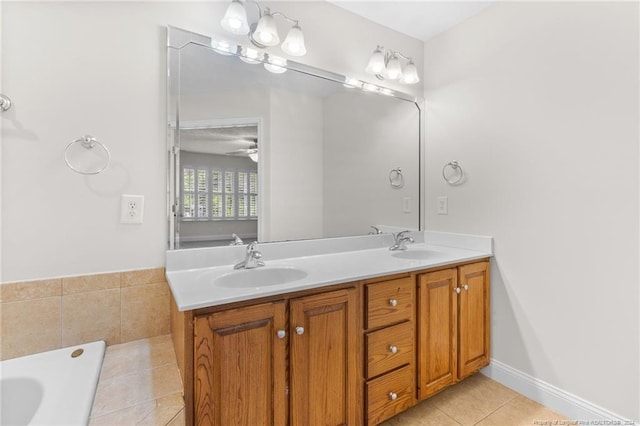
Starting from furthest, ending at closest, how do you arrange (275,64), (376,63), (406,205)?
(406,205) < (376,63) < (275,64)

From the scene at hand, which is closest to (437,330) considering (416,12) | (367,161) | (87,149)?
(367,161)

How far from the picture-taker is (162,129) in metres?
1.37

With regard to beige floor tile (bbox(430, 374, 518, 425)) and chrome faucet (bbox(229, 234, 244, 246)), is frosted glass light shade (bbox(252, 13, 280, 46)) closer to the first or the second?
chrome faucet (bbox(229, 234, 244, 246))

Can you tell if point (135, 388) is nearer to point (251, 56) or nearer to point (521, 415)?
point (251, 56)

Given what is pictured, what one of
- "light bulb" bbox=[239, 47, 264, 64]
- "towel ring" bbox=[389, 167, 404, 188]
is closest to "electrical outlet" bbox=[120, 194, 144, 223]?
"light bulb" bbox=[239, 47, 264, 64]

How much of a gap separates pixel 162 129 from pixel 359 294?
116 centimetres

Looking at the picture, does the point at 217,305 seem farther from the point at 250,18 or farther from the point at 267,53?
the point at 250,18

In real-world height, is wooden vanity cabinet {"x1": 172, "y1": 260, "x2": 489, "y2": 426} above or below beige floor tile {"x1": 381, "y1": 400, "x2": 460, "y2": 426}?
above

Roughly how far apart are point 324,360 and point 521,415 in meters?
1.16

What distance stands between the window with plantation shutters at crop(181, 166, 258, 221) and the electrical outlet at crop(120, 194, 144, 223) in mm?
172

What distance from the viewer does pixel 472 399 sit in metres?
1.63

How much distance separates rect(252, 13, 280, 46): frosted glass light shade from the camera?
58.1 inches

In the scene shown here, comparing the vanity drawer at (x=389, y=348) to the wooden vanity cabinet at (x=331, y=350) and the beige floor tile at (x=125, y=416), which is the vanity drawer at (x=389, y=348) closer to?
the wooden vanity cabinet at (x=331, y=350)

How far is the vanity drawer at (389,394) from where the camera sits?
4.21 ft
